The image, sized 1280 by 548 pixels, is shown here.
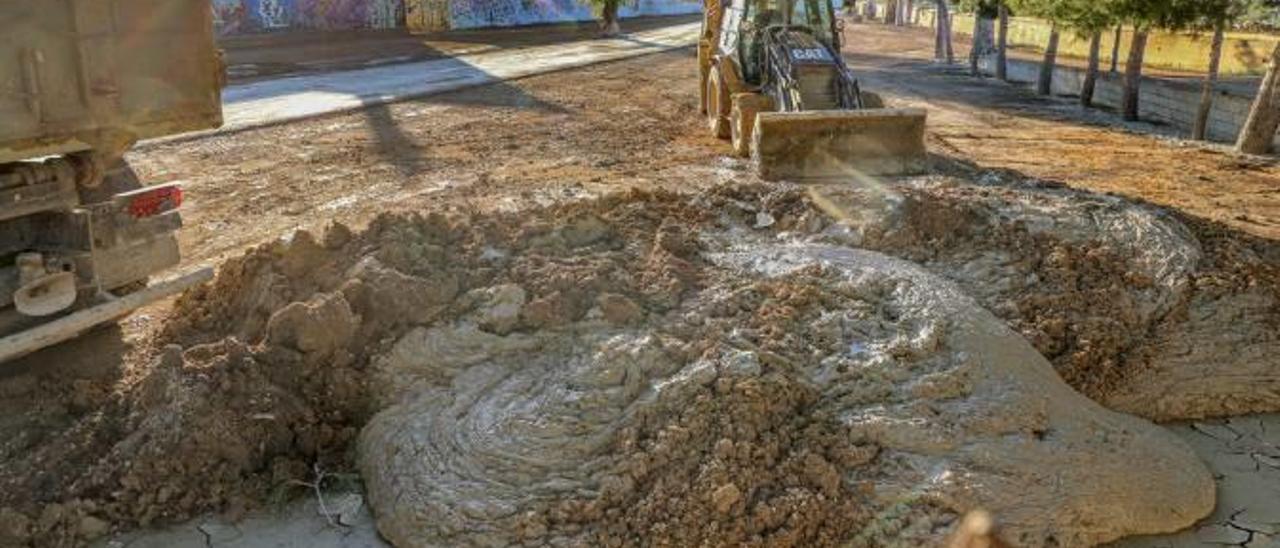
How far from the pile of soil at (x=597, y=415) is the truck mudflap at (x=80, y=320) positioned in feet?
1.26

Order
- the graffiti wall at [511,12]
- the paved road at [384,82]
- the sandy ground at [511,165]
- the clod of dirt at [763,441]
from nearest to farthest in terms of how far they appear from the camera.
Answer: the clod of dirt at [763,441] → the sandy ground at [511,165] → the paved road at [384,82] → the graffiti wall at [511,12]

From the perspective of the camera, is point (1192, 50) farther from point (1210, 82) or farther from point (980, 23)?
point (1210, 82)

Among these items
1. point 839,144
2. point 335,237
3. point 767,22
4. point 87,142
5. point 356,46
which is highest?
point 767,22

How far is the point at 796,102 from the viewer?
12195mm

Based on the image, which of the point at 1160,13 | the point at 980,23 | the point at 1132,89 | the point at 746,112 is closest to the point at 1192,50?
the point at 980,23

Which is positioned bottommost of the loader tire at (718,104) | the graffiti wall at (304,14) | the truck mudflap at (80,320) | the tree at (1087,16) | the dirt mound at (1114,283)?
the dirt mound at (1114,283)

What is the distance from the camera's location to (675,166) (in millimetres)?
13250

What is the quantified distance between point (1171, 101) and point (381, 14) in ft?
92.6

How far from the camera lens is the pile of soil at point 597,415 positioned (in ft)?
17.0

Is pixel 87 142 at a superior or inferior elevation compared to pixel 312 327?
superior

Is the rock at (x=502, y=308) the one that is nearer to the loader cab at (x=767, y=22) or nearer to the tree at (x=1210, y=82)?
the loader cab at (x=767, y=22)

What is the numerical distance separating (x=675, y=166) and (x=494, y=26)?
3103 centimetres

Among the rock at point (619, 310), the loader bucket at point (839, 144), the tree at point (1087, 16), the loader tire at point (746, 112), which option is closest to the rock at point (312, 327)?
the rock at point (619, 310)

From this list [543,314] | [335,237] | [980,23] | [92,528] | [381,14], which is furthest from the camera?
[381,14]
